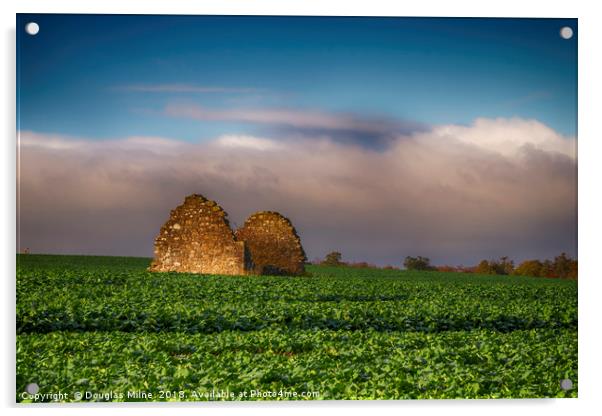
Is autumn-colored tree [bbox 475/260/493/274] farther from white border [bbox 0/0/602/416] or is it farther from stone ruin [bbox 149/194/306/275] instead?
stone ruin [bbox 149/194/306/275]

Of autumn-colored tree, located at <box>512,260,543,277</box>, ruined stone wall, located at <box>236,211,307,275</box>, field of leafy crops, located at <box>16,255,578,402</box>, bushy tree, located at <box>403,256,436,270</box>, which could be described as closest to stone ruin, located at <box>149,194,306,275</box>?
ruined stone wall, located at <box>236,211,307,275</box>

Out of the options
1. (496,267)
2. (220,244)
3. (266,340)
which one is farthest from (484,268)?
(220,244)

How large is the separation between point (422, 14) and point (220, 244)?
11500 mm

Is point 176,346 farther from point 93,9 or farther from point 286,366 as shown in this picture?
point 93,9

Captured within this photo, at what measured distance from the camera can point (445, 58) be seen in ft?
39.6

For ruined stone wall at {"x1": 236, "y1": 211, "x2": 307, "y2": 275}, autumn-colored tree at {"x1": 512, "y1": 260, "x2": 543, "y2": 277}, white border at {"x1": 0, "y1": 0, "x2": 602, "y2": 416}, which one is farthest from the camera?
ruined stone wall at {"x1": 236, "y1": 211, "x2": 307, "y2": 275}

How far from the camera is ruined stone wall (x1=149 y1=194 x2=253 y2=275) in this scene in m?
20.5

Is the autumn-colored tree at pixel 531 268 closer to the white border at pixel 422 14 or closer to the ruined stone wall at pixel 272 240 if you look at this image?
the white border at pixel 422 14

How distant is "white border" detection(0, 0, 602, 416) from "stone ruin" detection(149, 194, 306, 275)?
8.23 metres

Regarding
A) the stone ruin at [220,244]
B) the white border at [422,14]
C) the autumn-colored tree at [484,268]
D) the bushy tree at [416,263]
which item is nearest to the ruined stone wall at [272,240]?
the stone ruin at [220,244]

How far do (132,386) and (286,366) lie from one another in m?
2.08

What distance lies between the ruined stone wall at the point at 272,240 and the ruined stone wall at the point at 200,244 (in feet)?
7.00

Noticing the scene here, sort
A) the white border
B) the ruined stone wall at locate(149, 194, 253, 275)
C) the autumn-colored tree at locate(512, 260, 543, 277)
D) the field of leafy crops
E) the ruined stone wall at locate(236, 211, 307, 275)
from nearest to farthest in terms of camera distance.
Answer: the field of leafy crops
the white border
the autumn-colored tree at locate(512, 260, 543, 277)
the ruined stone wall at locate(149, 194, 253, 275)
the ruined stone wall at locate(236, 211, 307, 275)

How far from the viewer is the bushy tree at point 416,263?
1580 cm
